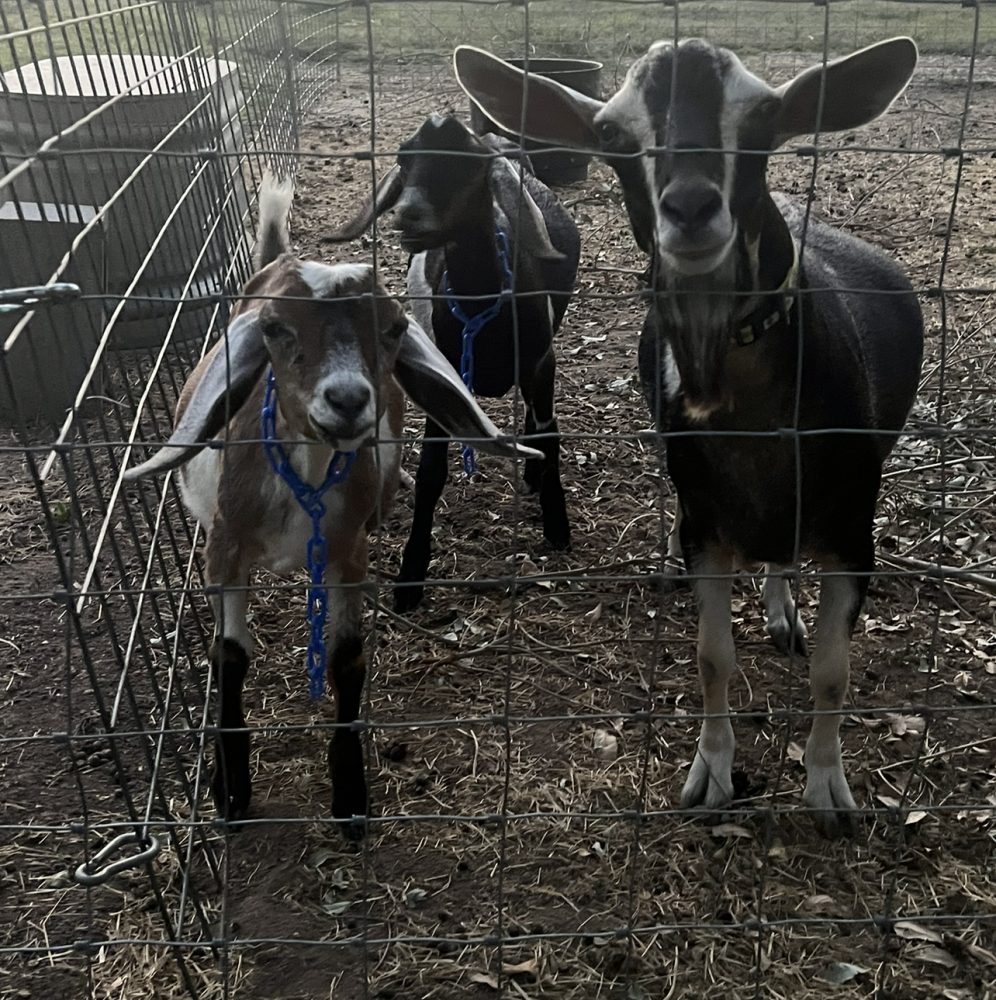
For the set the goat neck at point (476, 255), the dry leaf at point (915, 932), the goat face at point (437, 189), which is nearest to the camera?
the dry leaf at point (915, 932)

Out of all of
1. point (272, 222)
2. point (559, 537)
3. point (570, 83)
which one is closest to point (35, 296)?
point (272, 222)

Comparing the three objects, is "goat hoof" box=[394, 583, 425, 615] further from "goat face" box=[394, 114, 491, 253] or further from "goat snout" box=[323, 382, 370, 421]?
"goat snout" box=[323, 382, 370, 421]

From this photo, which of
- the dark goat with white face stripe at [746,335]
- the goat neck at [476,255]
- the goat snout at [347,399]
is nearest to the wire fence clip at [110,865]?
the goat snout at [347,399]

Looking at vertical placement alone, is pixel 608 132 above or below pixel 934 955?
above

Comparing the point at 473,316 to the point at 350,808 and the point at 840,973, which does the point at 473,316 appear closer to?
the point at 350,808

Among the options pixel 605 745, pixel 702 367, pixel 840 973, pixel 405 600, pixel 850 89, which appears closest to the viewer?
pixel 850 89

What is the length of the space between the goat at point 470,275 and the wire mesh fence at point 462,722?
33 centimetres

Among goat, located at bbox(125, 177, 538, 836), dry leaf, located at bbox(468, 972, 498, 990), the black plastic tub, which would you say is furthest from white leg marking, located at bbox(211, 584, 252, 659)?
the black plastic tub

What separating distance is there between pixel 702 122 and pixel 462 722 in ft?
4.20

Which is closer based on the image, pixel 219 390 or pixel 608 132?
pixel 608 132

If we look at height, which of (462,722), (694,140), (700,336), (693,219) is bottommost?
(462,722)

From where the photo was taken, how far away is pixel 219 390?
2.61m

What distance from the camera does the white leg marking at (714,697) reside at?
306cm

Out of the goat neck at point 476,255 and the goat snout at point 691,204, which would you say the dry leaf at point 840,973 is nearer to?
the goat snout at point 691,204
